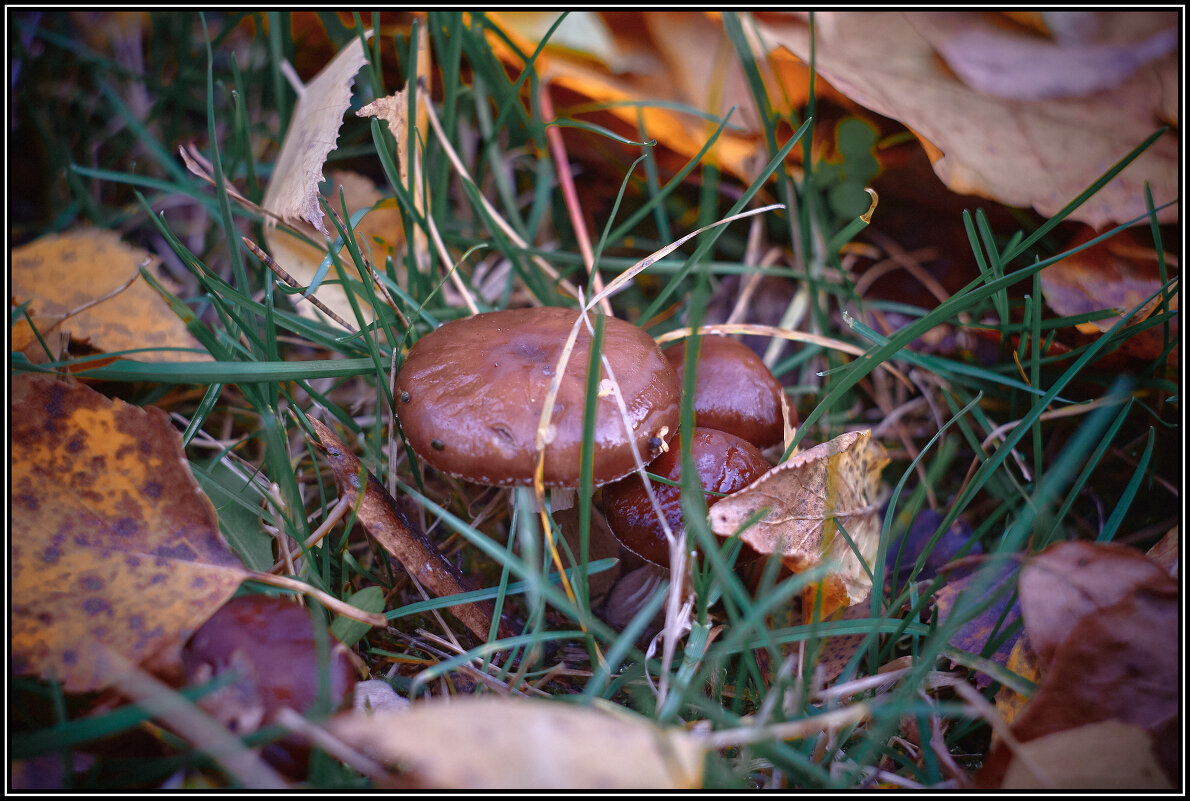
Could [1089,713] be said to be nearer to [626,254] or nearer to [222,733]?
[222,733]

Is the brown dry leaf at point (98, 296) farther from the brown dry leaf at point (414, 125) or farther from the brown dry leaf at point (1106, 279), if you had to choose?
the brown dry leaf at point (1106, 279)

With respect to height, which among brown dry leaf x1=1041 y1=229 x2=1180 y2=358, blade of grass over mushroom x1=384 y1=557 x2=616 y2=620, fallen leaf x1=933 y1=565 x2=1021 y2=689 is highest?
brown dry leaf x1=1041 y1=229 x2=1180 y2=358

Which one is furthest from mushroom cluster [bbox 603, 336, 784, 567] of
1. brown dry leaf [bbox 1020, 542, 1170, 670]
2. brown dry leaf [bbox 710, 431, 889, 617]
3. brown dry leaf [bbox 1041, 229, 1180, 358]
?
brown dry leaf [bbox 1041, 229, 1180, 358]

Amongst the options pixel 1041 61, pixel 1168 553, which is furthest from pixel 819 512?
pixel 1041 61

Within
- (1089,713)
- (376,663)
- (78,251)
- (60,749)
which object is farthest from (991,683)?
(78,251)

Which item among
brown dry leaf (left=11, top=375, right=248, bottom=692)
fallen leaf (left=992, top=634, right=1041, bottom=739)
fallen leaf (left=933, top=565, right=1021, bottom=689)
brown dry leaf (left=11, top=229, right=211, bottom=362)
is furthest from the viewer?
brown dry leaf (left=11, top=229, right=211, bottom=362)

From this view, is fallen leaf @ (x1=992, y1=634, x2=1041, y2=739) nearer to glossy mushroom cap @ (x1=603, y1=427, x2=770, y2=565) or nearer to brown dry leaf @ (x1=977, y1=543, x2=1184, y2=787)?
brown dry leaf @ (x1=977, y1=543, x2=1184, y2=787)
